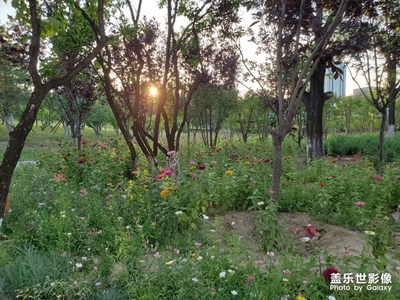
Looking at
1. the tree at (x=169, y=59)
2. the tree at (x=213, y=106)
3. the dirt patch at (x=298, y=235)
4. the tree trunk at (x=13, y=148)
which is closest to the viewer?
the tree trunk at (x=13, y=148)

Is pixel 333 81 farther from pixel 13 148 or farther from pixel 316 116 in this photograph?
pixel 13 148

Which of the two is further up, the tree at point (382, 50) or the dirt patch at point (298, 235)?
the tree at point (382, 50)

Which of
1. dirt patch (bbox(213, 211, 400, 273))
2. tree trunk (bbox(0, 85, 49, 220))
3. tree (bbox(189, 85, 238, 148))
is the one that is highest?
tree (bbox(189, 85, 238, 148))

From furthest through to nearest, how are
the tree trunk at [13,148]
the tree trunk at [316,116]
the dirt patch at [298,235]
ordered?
the tree trunk at [316,116] < the dirt patch at [298,235] < the tree trunk at [13,148]

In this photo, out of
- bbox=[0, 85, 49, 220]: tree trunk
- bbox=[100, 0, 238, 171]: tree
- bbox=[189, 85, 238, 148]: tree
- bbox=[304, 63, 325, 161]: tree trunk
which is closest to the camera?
bbox=[0, 85, 49, 220]: tree trunk

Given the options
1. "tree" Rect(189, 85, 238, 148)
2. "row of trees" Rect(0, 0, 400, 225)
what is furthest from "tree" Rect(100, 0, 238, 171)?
"tree" Rect(189, 85, 238, 148)

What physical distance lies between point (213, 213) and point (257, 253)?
116 cm

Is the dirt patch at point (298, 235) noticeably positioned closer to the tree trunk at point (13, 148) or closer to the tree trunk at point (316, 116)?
the tree trunk at point (13, 148)

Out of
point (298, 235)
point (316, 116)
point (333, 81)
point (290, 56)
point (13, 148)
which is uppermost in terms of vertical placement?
point (333, 81)

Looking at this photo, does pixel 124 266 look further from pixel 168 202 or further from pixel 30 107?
pixel 30 107

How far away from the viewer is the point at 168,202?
3250 millimetres

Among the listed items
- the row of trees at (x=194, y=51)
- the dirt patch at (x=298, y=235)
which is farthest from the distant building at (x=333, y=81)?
the dirt patch at (x=298, y=235)

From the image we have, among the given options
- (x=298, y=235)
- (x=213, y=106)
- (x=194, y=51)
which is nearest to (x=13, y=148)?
(x=298, y=235)

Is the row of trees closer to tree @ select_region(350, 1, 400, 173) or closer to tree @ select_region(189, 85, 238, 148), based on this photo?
tree @ select_region(350, 1, 400, 173)
